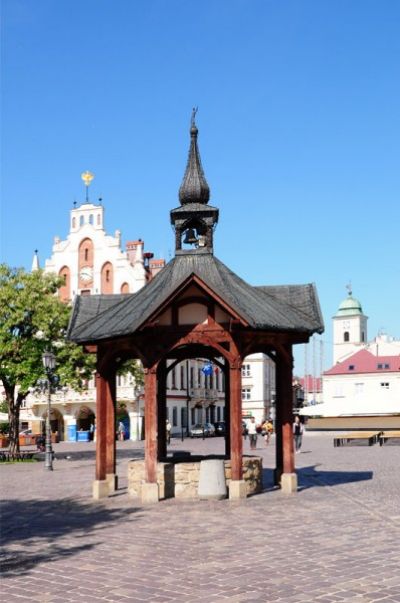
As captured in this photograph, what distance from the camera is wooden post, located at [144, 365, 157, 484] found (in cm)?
1745

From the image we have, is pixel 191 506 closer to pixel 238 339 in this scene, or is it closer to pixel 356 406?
pixel 238 339

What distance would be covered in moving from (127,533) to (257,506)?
12.9ft

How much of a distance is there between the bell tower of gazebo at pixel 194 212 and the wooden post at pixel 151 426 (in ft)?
13.0

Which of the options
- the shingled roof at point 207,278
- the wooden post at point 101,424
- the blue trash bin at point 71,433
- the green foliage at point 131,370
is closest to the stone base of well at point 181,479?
the wooden post at point 101,424

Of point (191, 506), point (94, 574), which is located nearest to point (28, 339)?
point (191, 506)

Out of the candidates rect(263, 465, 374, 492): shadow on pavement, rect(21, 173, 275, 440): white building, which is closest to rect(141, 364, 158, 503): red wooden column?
rect(263, 465, 374, 492): shadow on pavement

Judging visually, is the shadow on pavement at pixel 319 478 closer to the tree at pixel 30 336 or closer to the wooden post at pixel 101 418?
the wooden post at pixel 101 418

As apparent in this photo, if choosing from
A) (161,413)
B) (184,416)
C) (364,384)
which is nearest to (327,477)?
(161,413)

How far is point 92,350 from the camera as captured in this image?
1972 centimetres

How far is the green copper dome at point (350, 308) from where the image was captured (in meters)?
151

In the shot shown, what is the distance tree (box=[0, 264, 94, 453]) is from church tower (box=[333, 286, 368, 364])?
A: 119m

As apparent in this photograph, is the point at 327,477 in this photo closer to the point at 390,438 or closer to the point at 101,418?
the point at 101,418

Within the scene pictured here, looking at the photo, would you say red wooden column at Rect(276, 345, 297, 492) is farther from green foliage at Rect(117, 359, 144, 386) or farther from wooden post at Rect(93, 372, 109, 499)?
green foliage at Rect(117, 359, 144, 386)

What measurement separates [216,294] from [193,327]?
1210 millimetres
